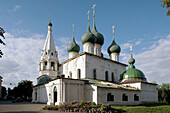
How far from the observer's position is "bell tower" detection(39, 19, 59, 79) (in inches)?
1156

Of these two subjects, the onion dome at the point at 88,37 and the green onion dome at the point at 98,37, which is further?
the green onion dome at the point at 98,37

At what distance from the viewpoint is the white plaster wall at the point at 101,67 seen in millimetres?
25147

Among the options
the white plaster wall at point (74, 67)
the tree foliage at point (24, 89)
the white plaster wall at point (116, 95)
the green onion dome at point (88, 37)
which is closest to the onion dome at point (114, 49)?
the green onion dome at point (88, 37)

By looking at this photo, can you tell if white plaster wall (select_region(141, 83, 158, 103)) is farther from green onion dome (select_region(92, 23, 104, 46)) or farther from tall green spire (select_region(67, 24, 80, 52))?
tall green spire (select_region(67, 24, 80, 52))

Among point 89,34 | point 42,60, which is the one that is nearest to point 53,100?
point 42,60

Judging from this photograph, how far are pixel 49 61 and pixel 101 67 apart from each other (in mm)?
9382

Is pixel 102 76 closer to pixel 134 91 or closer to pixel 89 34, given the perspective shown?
pixel 134 91

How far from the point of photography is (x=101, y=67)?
27109 millimetres

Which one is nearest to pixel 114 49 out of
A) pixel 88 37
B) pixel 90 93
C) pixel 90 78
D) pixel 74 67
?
pixel 88 37

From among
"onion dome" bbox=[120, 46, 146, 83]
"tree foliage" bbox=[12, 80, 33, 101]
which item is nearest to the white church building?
"onion dome" bbox=[120, 46, 146, 83]

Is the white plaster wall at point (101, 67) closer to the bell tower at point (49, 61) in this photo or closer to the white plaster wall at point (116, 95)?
the white plaster wall at point (116, 95)

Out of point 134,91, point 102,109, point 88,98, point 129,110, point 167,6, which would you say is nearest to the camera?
point 167,6

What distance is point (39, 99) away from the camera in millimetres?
27734

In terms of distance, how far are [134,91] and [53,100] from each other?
12182 mm
